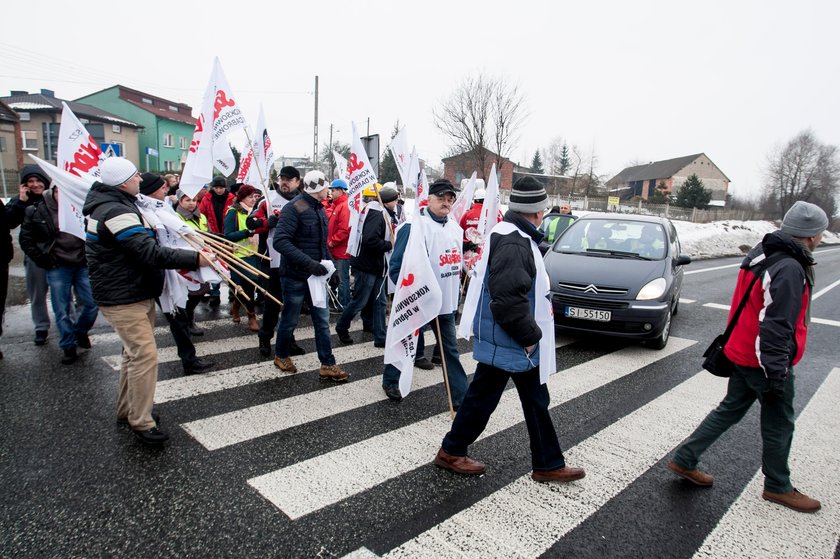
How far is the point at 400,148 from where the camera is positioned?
855cm

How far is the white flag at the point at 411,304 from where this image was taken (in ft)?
13.1

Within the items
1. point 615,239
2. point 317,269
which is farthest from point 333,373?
point 615,239

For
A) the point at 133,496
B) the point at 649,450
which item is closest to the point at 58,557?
the point at 133,496

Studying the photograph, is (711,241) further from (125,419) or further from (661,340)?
(125,419)

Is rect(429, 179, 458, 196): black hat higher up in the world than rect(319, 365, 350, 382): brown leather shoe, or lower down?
higher up

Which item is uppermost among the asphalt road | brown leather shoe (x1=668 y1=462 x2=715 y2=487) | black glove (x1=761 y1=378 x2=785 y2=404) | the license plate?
black glove (x1=761 y1=378 x2=785 y2=404)

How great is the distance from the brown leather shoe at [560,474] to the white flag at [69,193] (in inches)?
163

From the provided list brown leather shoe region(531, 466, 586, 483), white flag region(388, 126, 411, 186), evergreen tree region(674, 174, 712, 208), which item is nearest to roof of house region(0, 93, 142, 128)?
white flag region(388, 126, 411, 186)

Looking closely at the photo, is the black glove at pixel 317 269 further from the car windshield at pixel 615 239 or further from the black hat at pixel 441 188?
the car windshield at pixel 615 239

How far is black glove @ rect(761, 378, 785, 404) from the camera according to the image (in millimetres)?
2959

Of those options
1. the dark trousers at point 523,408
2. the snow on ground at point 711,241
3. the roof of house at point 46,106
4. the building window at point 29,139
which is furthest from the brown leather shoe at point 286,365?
the building window at point 29,139

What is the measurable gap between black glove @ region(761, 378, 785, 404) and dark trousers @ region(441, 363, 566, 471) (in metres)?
1.31

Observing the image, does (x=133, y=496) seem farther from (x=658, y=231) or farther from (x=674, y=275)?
(x=658, y=231)

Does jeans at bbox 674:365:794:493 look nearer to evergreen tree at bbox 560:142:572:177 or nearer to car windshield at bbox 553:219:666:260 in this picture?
car windshield at bbox 553:219:666:260
